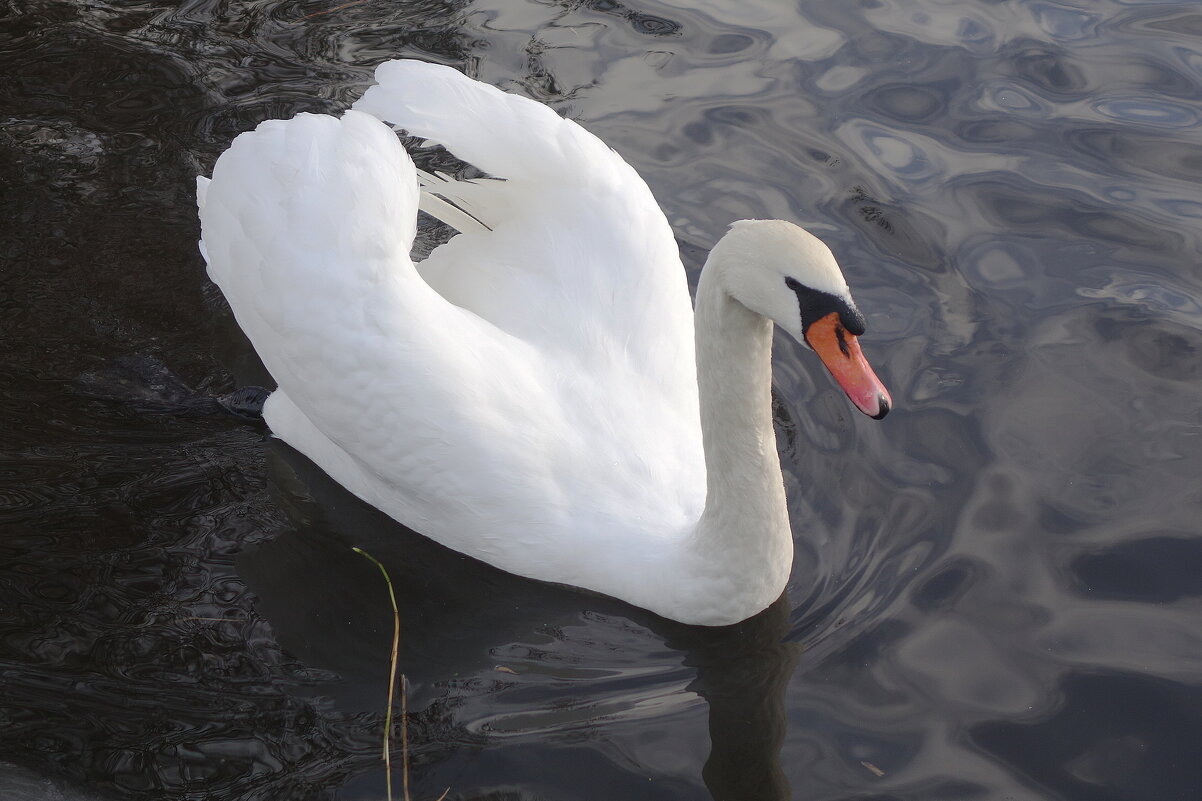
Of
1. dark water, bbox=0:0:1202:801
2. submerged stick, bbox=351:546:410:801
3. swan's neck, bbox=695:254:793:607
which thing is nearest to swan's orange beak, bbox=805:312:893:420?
swan's neck, bbox=695:254:793:607

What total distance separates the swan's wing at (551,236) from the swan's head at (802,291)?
112cm

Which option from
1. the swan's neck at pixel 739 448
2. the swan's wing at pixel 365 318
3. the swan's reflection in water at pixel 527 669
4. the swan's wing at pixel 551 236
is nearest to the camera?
the swan's neck at pixel 739 448

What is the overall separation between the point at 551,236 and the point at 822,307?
68.6 inches

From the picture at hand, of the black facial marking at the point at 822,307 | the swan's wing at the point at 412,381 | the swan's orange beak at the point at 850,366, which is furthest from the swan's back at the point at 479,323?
the black facial marking at the point at 822,307

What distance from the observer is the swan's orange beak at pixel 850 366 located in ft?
12.6

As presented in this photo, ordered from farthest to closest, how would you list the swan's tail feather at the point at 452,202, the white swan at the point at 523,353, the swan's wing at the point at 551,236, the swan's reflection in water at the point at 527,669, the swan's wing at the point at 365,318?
the swan's tail feather at the point at 452,202 → the swan's wing at the point at 551,236 → the swan's wing at the point at 365,318 → the white swan at the point at 523,353 → the swan's reflection in water at the point at 527,669

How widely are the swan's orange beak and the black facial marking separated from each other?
0.03m

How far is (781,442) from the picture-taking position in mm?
5484

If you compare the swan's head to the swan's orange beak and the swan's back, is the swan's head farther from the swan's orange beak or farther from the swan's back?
the swan's back

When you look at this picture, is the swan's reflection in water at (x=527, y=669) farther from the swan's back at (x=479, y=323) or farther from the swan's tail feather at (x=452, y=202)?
the swan's tail feather at (x=452, y=202)

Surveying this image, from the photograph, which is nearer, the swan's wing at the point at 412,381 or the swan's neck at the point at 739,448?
the swan's neck at the point at 739,448

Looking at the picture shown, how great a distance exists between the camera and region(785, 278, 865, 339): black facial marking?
3.76 metres

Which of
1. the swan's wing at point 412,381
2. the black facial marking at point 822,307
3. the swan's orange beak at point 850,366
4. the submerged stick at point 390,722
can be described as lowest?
the submerged stick at point 390,722

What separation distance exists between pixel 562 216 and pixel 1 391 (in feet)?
8.16
